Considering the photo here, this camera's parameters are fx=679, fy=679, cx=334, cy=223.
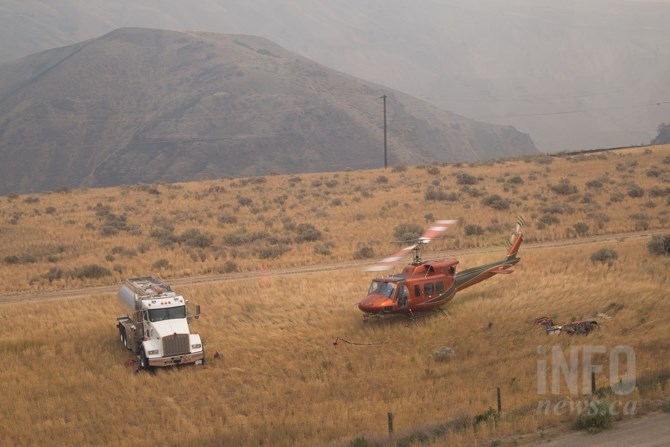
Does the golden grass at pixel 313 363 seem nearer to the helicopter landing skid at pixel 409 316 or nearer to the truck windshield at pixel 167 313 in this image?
the helicopter landing skid at pixel 409 316

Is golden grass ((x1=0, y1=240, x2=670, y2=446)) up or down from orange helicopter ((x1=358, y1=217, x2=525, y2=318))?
down

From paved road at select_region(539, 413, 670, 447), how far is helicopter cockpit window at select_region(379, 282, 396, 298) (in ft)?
38.4

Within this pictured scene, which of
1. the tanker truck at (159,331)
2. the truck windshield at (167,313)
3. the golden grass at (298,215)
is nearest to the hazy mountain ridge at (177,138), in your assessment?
the golden grass at (298,215)

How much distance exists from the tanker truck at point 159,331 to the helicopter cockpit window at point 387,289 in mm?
7175

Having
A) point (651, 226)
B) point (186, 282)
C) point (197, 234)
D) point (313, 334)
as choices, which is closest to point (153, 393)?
point (313, 334)

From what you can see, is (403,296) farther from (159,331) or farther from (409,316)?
(159,331)

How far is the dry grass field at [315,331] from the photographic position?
1941 cm

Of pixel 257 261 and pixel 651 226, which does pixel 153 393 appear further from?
pixel 651 226

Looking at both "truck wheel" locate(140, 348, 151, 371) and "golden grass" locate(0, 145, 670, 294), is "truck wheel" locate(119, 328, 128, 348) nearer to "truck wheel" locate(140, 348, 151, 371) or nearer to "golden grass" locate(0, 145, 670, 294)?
"truck wheel" locate(140, 348, 151, 371)

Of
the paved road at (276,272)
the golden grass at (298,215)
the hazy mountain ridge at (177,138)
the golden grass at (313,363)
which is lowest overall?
the golden grass at (313,363)

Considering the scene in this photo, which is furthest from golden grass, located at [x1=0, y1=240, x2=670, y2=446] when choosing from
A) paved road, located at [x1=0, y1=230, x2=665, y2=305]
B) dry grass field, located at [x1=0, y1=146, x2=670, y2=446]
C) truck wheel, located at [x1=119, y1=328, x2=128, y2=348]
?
paved road, located at [x1=0, y1=230, x2=665, y2=305]

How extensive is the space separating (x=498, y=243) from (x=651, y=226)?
34.0 ft

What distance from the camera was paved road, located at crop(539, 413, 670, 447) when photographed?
1412 centimetres

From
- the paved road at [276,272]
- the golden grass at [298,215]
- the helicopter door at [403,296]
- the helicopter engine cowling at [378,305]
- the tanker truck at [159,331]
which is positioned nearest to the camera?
the tanker truck at [159,331]
